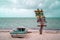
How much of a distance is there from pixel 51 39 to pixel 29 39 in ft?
3.56

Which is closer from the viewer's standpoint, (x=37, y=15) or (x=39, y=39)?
(x=39, y=39)

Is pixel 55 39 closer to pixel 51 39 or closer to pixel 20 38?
pixel 51 39

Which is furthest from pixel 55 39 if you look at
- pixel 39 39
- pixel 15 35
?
pixel 15 35

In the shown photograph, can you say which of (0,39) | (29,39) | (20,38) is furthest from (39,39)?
(0,39)

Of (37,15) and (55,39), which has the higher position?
(37,15)

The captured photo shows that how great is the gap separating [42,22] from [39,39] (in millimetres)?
1434

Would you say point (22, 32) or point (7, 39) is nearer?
point (7, 39)

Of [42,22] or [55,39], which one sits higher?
[42,22]

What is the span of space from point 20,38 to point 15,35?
0.31 metres

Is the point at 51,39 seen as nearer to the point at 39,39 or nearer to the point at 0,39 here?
the point at 39,39

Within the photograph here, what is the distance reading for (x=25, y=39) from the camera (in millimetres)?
8781

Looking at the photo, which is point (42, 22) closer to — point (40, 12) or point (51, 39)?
point (40, 12)

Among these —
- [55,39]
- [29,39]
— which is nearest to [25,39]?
[29,39]

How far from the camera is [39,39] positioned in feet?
28.0
